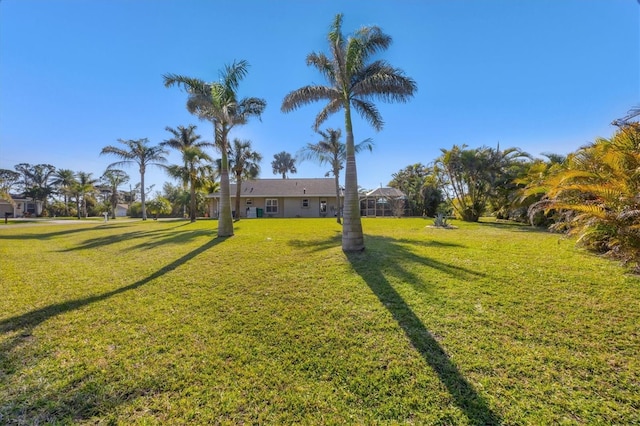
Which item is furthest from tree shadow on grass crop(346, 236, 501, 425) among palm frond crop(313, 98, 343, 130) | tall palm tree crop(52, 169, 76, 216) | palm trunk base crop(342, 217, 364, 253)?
tall palm tree crop(52, 169, 76, 216)

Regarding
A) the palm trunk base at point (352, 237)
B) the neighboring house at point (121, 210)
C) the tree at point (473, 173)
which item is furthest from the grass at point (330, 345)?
the neighboring house at point (121, 210)

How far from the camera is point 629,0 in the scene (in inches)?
273

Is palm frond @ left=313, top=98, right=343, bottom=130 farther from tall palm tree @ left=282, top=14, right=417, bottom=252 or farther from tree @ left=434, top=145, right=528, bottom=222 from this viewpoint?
tree @ left=434, top=145, right=528, bottom=222

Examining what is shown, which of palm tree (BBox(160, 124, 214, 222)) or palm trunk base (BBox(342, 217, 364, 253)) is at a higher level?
palm tree (BBox(160, 124, 214, 222))

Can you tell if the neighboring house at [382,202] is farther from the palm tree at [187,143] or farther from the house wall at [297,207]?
the palm tree at [187,143]

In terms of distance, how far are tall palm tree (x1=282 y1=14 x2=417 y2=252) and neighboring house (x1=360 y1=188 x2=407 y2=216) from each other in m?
20.7

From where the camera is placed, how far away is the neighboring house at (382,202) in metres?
29.0

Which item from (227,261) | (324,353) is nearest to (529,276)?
(324,353)

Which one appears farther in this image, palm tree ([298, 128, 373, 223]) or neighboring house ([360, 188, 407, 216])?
neighboring house ([360, 188, 407, 216])

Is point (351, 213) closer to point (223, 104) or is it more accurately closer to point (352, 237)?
point (352, 237)

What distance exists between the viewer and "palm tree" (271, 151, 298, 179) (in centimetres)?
5678

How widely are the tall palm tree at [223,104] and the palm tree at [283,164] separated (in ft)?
146

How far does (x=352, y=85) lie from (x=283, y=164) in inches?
1956

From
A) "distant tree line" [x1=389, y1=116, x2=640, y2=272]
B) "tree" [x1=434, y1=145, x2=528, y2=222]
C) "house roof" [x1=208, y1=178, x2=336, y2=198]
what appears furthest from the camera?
"house roof" [x1=208, y1=178, x2=336, y2=198]
